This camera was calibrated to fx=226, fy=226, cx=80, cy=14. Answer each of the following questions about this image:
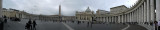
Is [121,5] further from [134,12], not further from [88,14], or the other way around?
[134,12]

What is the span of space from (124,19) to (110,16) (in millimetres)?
34220

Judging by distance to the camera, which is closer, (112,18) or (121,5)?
(112,18)

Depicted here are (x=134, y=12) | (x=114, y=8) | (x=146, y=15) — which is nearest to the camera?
(x=146, y=15)

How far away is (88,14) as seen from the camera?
650 ft

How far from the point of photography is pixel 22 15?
164 metres

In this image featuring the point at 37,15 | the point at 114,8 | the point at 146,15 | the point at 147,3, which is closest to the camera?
the point at 147,3

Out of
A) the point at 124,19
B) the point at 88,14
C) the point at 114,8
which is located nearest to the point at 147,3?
the point at 124,19

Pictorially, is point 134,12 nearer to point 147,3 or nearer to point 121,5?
point 147,3

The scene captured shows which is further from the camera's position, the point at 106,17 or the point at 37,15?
the point at 37,15

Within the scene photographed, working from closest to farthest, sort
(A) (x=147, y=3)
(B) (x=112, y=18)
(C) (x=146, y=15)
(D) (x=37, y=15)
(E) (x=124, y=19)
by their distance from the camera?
(A) (x=147, y=3) < (C) (x=146, y=15) < (E) (x=124, y=19) < (B) (x=112, y=18) < (D) (x=37, y=15)

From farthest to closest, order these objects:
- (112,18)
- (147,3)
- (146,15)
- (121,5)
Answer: (121,5) → (112,18) → (146,15) → (147,3)

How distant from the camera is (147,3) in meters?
52.1

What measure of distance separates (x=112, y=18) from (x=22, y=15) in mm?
66048

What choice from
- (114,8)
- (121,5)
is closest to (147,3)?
(121,5)
